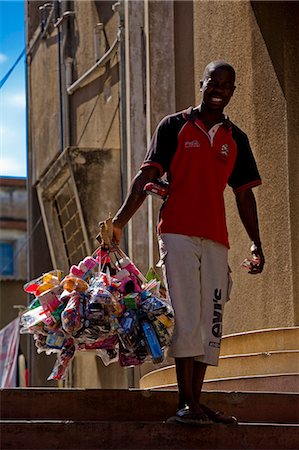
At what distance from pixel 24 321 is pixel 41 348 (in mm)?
170

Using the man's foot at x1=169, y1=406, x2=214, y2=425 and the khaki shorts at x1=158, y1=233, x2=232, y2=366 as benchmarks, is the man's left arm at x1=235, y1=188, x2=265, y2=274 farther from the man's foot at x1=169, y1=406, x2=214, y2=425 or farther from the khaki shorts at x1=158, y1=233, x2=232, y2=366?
the man's foot at x1=169, y1=406, x2=214, y2=425

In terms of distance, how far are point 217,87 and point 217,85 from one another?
1cm

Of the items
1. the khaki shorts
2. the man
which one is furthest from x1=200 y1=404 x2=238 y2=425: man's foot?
the khaki shorts

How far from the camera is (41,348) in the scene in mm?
6707

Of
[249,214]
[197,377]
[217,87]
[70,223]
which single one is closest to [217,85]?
[217,87]

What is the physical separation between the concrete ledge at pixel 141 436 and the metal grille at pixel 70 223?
382 inches

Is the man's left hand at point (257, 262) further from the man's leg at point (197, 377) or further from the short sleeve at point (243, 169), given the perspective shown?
the man's leg at point (197, 377)

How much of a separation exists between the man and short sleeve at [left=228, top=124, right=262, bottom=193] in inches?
5.3

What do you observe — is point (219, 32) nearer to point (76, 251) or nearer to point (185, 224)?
point (185, 224)

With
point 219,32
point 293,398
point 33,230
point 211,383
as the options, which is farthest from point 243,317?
point 33,230

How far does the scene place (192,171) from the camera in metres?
6.65

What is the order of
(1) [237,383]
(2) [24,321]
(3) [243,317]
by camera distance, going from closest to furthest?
1. (2) [24,321]
2. (1) [237,383]
3. (3) [243,317]

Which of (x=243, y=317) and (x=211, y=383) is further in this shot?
(x=243, y=317)

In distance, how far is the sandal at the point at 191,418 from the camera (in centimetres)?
626
